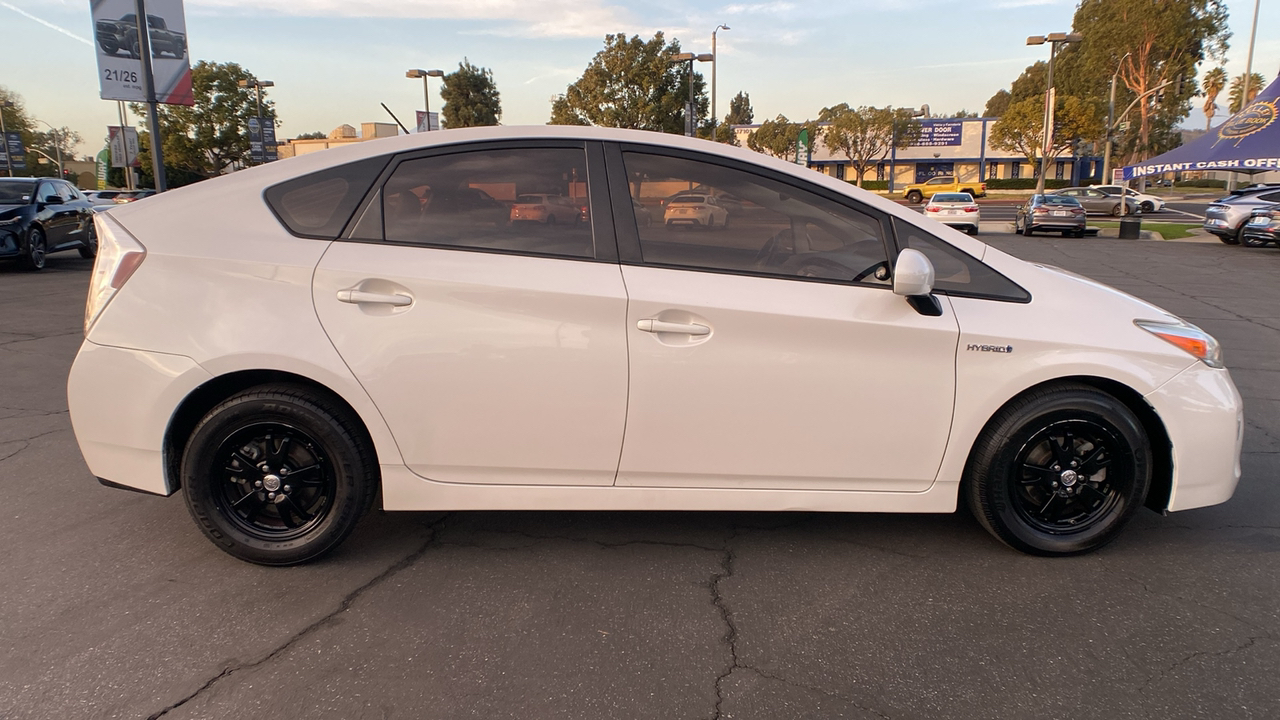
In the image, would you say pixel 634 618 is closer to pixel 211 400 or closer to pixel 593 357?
pixel 593 357

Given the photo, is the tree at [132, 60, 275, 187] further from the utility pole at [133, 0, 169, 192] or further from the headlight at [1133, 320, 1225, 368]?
the headlight at [1133, 320, 1225, 368]

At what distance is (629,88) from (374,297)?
39.3 meters

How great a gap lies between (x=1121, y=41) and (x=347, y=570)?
62.4 meters

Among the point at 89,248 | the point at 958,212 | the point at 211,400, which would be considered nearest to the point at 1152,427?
the point at 211,400

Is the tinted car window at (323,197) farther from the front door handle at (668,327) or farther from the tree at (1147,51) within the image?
the tree at (1147,51)

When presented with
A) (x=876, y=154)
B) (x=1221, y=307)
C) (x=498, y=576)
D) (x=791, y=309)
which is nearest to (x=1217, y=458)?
(x=791, y=309)

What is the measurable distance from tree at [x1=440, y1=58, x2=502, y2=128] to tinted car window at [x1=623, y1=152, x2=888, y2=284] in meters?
55.4

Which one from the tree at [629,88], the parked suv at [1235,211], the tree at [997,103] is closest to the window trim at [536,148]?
the parked suv at [1235,211]

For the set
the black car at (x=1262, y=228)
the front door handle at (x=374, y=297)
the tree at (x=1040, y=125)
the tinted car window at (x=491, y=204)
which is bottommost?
the black car at (x=1262, y=228)

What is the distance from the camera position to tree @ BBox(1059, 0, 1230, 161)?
50.2 metres

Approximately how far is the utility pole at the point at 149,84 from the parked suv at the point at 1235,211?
964 inches

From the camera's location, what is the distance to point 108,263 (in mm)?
3049

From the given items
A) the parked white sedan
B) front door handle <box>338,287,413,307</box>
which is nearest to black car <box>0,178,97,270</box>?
front door handle <box>338,287,413,307</box>

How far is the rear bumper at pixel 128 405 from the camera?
3023 millimetres
